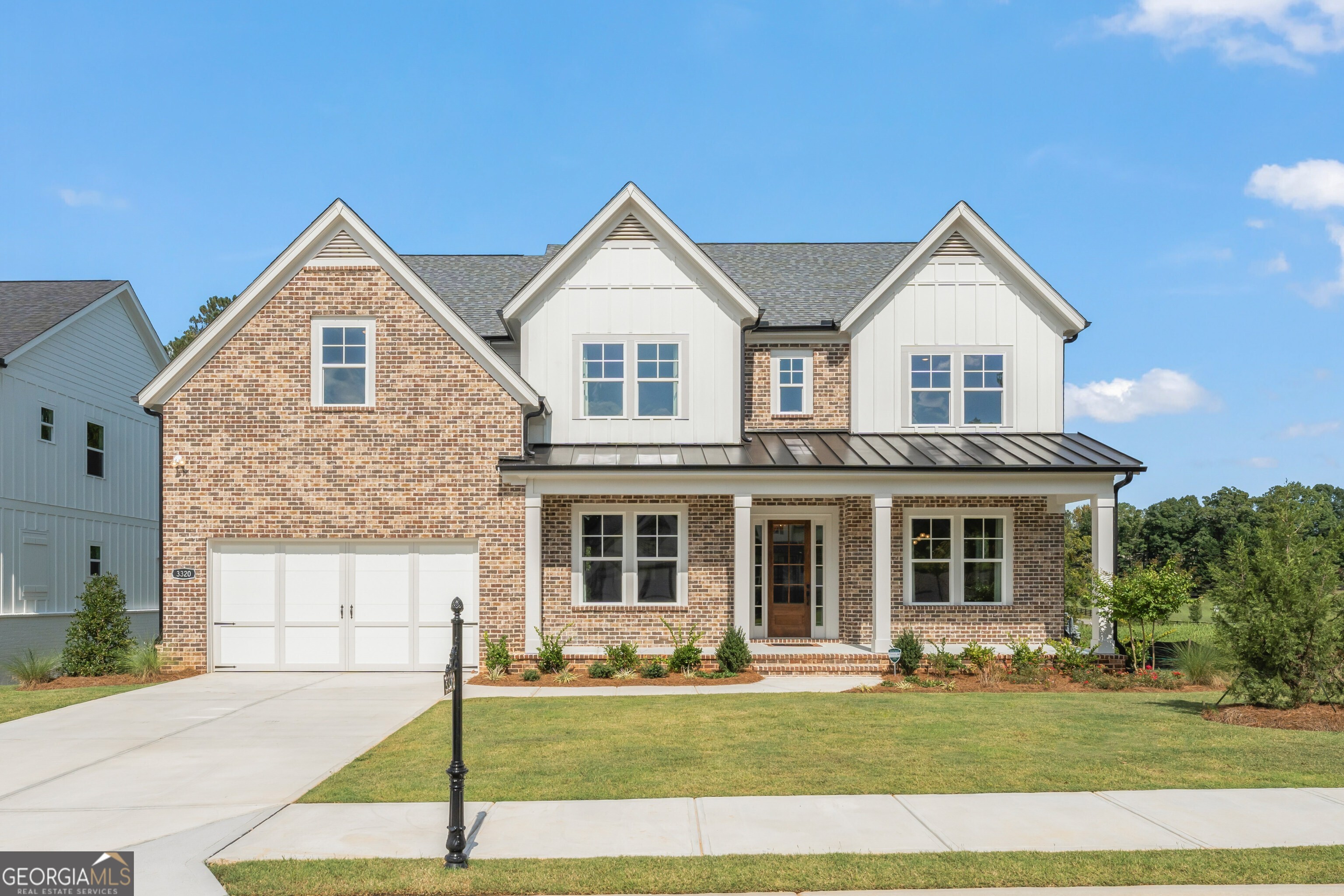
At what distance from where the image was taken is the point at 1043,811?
26.1ft

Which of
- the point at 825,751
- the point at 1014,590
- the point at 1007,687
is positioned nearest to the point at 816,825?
the point at 825,751

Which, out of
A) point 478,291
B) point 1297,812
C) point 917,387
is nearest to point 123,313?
point 478,291

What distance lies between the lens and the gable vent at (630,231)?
19.1 m

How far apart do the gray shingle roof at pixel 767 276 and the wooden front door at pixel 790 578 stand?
4.04 m

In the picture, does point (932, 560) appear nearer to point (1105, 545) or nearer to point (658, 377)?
point (1105, 545)

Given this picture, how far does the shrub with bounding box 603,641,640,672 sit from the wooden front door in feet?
12.4

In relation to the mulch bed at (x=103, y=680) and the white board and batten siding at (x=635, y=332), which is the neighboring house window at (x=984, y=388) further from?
the mulch bed at (x=103, y=680)

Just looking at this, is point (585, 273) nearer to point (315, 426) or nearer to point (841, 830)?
point (315, 426)

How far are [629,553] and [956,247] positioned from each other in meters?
8.77

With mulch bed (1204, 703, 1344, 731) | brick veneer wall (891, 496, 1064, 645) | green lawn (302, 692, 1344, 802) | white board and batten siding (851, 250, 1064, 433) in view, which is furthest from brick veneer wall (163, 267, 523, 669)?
mulch bed (1204, 703, 1344, 731)

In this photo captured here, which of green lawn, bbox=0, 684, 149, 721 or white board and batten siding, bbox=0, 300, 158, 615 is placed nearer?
green lawn, bbox=0, 684, 149, 721

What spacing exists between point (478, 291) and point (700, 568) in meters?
8.60

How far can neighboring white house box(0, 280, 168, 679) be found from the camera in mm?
21703

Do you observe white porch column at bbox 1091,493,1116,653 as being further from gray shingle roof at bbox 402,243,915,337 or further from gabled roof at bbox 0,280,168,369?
gabled roof at bbox 0,280,168,369
